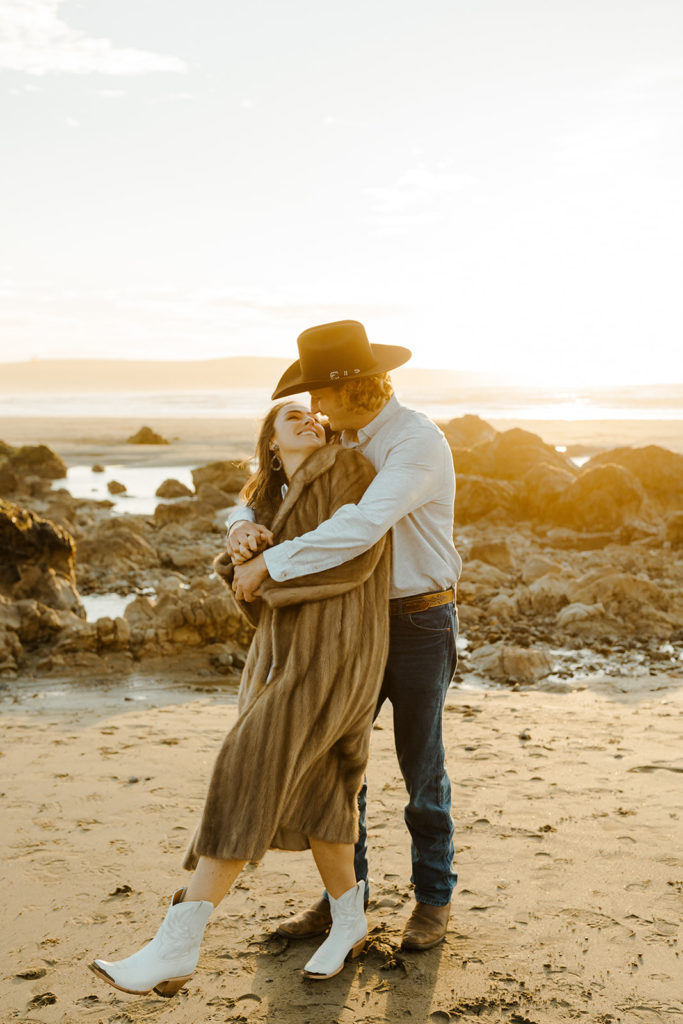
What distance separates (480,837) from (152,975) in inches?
82.6

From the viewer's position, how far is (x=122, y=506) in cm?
1766

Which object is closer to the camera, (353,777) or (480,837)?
(353,777)

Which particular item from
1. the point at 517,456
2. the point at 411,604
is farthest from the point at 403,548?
the point at 517,456

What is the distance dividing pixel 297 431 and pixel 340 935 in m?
1.77

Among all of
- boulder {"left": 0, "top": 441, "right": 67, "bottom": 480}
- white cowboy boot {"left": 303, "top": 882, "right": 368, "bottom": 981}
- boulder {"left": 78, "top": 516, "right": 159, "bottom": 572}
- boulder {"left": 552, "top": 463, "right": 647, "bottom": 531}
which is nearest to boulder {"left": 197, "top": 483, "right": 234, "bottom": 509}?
boulder {"left": 78, "top": 516, "right": 159, "bottom": 572}

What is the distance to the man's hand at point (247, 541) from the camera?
10.6 ft

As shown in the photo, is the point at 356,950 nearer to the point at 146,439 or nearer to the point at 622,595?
the point at 622,595

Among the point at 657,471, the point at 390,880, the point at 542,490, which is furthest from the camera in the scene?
the point at 657,471

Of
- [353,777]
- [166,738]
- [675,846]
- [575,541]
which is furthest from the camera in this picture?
[575,541]

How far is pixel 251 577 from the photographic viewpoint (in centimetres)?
317

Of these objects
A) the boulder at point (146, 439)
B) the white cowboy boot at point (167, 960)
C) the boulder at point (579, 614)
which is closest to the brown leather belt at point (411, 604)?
the white cowboy boot at point (167, 960)

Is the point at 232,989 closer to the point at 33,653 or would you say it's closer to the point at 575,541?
the point at 33,653

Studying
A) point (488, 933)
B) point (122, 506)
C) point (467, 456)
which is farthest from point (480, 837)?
point (122, 506)

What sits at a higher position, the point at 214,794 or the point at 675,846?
Answer: the point at 214,794
